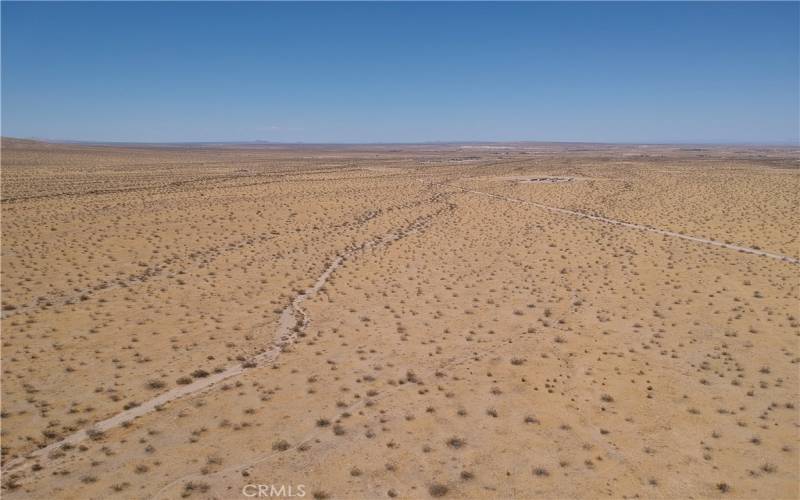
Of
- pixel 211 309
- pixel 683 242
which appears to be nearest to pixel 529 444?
pixel 211 309

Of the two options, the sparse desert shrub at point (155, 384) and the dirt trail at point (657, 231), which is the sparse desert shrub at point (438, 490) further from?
the dirt trail at point (657, 231)

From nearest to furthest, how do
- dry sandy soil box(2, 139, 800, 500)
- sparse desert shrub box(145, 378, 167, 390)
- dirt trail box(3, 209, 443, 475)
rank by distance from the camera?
dry sandy soil box(2, 139, 800, 500) → dirt trail box(3, 209, 443, 475) → sparse desert shrub box(145, 378, 167, 390)

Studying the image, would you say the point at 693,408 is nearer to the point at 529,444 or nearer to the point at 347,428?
the point at 529,444

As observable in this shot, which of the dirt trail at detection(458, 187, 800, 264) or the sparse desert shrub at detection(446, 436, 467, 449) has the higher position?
the dirt trail at detection(458, 187, 800, 264)

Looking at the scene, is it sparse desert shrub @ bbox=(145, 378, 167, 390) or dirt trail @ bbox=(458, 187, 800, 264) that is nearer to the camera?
sparse desert shrub @ bbox=(145, 378, 167, 390)

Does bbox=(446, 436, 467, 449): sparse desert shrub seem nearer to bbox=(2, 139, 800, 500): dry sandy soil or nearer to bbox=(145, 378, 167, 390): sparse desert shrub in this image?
bbox=(2, 139, 800, 500): dry sandy soil

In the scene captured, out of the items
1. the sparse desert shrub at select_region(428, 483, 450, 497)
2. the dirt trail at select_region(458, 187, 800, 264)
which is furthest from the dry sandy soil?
the dirt trail at select_region(458, 187, 800, 264)

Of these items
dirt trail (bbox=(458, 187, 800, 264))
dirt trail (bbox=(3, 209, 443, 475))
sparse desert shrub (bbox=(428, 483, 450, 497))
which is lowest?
sparse desert shrub (bbox=(428, 483, 450, 497))

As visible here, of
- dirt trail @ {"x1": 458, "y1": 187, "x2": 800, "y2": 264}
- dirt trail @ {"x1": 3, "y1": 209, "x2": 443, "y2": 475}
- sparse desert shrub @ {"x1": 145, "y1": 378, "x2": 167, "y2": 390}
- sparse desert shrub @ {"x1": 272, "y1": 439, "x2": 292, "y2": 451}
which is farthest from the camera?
dirt trail @ {"x1": 458, "y1": 187, "x2": 800, "y2": 264}

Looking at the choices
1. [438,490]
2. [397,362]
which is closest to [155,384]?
[397,362]

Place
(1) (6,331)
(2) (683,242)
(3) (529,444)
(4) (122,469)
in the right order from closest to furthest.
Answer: (4) (122,469) < (3) (529,444) < (1) (6,331) < (2) (683,242)
